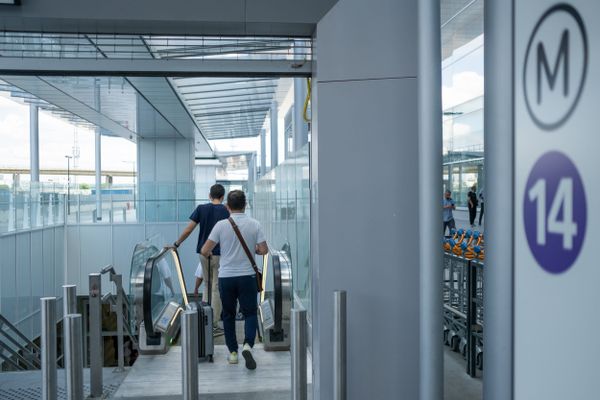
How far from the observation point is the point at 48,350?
313 cm

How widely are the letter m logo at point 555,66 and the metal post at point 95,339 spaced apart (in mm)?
3995

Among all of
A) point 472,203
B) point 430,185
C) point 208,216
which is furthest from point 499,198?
point 472,203

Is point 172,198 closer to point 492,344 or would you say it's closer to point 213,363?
point 213,363

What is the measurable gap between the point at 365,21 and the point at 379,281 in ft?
4.91

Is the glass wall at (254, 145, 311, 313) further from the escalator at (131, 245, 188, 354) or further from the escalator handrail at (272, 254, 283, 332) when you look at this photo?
the escalator at (131, 245, 188, 354)

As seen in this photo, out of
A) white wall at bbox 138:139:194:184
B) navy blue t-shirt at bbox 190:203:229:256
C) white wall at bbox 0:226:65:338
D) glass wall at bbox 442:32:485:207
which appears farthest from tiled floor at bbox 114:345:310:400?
white wall at bbox 138:139:194:184

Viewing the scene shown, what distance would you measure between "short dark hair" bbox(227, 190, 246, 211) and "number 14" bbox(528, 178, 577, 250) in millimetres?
3779

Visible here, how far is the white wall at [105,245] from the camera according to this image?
56.9ft

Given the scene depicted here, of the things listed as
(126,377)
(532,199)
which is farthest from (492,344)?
(126,377)

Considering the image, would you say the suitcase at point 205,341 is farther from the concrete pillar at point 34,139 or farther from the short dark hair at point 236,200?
the concrete pillar at point 34,139

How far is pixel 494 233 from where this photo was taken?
80.8 inches

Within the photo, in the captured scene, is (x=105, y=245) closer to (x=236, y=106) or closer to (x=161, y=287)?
(x=236, y=106)

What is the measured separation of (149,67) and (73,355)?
1.72 m

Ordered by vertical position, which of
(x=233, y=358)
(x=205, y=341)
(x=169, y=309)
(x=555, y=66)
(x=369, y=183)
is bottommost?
(x=233, y=358)
